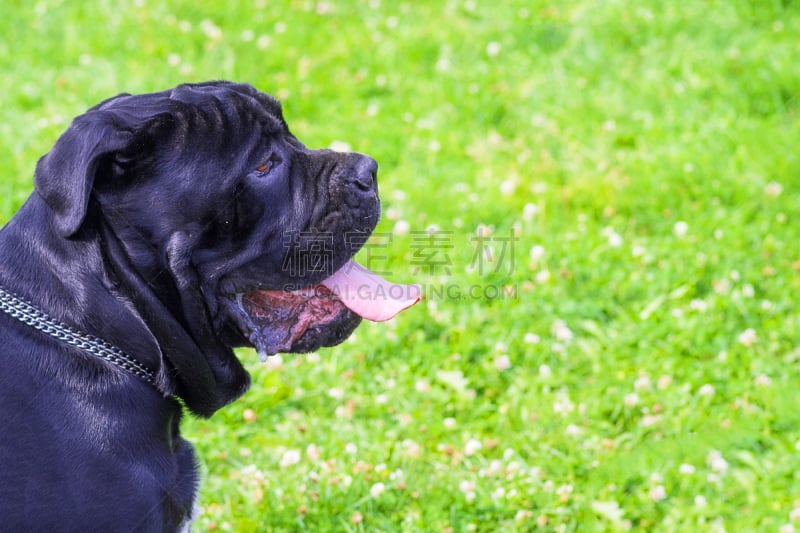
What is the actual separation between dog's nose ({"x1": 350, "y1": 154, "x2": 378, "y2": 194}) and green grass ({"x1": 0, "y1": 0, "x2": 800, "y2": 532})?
3.52ft

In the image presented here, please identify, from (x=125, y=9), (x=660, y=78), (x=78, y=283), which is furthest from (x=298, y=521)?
(x=125, y=9)

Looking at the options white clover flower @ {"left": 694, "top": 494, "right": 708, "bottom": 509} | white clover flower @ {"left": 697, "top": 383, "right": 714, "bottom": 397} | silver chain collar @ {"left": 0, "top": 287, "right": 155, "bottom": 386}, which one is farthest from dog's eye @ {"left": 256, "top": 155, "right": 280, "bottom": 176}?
white clover flower @ {"left": 697, "top": 383, "right": 714, "bottom": 397}

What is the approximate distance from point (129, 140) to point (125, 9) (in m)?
4.53

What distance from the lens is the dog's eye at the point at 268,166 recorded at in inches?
105

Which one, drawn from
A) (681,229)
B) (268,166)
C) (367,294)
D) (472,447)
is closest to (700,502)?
(472,447)

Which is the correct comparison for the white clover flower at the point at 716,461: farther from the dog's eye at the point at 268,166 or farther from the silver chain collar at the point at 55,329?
the silver chain collar at the point at 55,329

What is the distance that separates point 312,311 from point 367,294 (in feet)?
0.70

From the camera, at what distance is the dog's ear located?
7.26ft

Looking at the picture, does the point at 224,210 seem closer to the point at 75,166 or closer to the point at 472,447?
the point at 75,166

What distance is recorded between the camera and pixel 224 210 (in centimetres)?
255

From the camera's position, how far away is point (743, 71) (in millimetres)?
5379

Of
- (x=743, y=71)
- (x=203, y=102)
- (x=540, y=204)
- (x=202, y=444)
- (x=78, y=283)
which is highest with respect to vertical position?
(x=203, y=102)

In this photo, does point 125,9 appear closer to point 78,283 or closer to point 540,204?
point 540,204

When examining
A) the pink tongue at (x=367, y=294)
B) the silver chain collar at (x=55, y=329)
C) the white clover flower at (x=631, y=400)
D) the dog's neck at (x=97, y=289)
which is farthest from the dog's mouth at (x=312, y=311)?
the white clover flower at (x=631, y=400)
